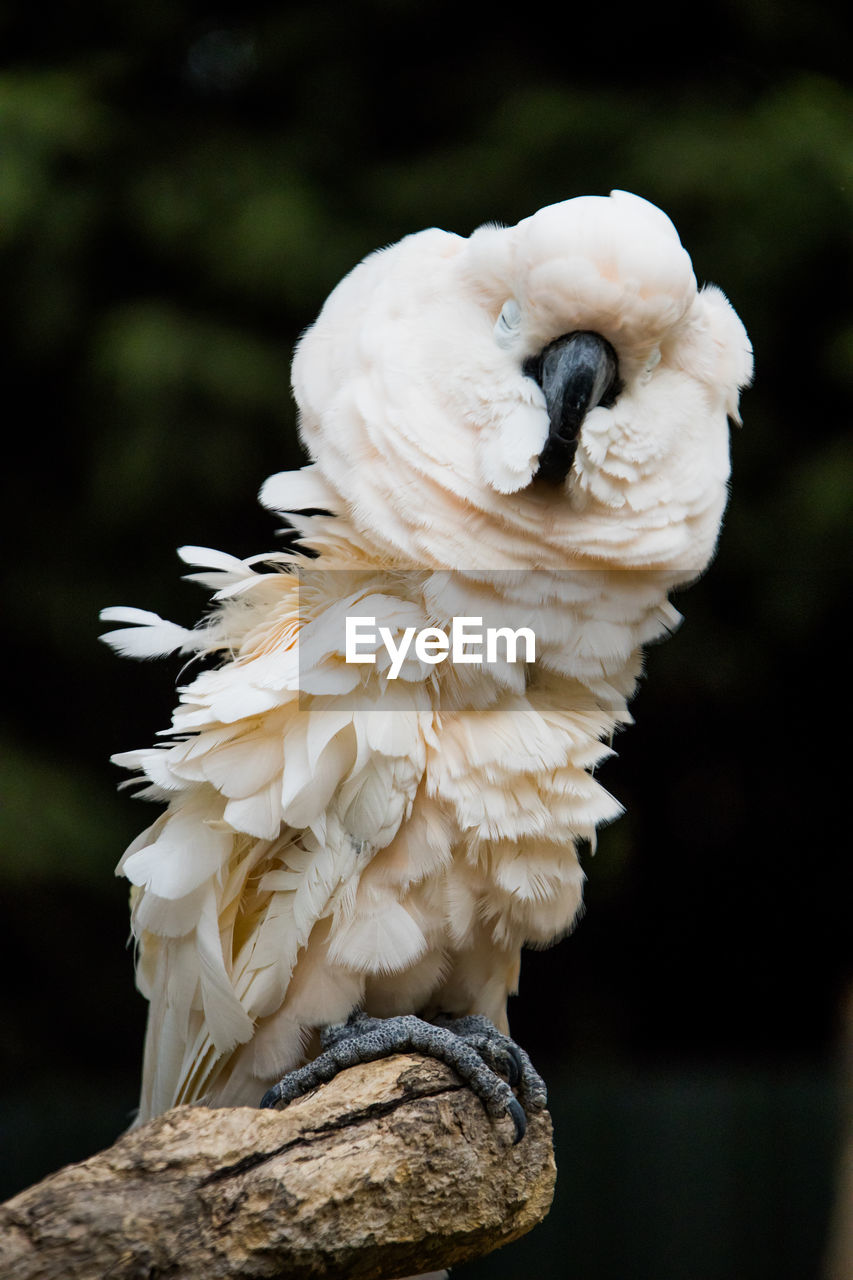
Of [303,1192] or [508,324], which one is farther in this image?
[508,324]

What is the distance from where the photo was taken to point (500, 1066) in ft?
3.93

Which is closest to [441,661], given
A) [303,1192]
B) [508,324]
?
[508,324]

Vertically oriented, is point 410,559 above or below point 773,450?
below

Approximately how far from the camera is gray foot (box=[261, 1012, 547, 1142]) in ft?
3.68

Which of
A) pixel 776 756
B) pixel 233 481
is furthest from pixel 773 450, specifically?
pixel 233 481

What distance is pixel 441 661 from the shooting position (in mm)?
1191

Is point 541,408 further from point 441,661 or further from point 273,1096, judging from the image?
point 273,1096

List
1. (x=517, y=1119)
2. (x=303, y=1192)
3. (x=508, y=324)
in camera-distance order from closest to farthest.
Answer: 1. (x=303, y=1192)
2. (x=517, y=1119)
3. (x=508, y=324)

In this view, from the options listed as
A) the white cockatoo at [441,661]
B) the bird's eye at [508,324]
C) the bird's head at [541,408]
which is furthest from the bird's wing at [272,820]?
the bird's eye at [508,324]

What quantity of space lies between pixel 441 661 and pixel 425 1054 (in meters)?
0.40

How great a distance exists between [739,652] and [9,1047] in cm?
183

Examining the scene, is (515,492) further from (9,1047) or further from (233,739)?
(9,1047)

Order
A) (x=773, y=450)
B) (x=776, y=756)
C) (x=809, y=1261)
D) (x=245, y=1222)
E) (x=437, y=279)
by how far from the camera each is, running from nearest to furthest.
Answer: (x=245, y=1222) < (x=437, y=279) < (x=809, y=1261) < (x=773, y=450) < (x=776, y=756)

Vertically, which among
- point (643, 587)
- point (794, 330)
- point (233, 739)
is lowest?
point (233, 739)
